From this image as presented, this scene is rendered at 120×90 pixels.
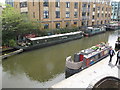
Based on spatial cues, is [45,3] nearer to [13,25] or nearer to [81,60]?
[13,25]

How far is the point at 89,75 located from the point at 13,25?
13.6 m

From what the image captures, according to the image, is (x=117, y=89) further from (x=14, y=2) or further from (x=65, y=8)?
(x=14, y=2)

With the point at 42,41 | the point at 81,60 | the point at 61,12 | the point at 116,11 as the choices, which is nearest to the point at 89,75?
the point at 81,60

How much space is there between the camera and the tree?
17.3 meters

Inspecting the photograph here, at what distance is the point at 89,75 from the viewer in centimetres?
954

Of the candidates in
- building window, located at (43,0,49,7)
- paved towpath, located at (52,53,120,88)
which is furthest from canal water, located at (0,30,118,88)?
building window, located at (43,0,49,7)

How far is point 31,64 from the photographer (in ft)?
46.3

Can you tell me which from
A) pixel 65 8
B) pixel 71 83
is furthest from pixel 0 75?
pixel 65 8

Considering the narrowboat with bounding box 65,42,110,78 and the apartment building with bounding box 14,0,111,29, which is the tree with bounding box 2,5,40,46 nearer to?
the apartment building with bounding box 14,0,111,29

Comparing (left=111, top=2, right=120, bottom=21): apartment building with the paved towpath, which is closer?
the paved towpath

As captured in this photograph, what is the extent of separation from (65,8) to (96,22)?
16997mm

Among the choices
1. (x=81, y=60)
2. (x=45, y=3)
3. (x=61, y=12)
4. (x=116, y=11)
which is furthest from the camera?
(x=116, y=11)

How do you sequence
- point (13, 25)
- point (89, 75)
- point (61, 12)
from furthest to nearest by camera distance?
point (61, 12), point (13, 25), point (89, 75)

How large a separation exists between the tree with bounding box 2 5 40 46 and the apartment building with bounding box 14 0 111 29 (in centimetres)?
332
